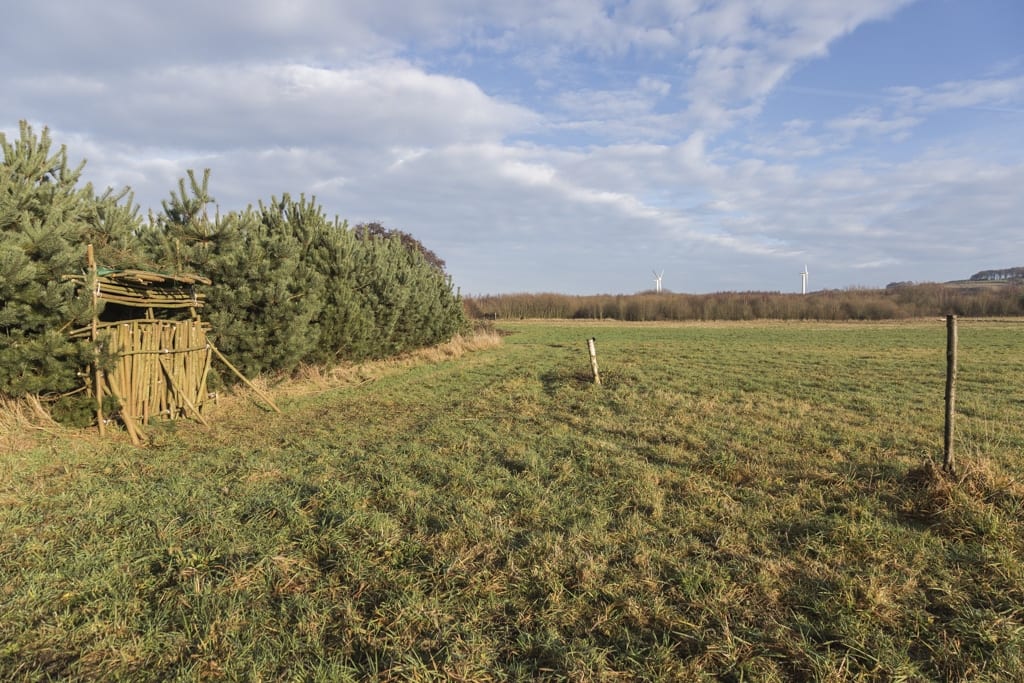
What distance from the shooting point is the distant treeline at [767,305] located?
47.9 metres

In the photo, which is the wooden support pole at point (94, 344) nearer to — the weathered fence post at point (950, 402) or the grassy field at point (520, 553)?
the grassy field at point (520, 553)

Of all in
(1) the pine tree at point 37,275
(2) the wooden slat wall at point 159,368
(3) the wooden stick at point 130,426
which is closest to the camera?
(1) the pine tree at point 37,275

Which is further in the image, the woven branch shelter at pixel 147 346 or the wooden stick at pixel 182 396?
the wooden stick at pixel 182 396

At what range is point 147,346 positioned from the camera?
7.42 meters

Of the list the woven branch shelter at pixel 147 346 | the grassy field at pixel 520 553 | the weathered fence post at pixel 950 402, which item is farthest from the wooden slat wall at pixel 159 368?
the weathered fence post at pixel 950 402

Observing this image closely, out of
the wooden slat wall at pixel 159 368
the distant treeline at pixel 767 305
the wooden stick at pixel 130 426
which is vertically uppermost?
the distant treeline at pixel 767 305

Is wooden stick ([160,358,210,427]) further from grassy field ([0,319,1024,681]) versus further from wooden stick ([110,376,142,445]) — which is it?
wooden stick ([110,376,142,445])

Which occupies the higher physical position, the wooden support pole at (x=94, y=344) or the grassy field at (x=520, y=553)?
the wooden support pole at (x=94, y=344)

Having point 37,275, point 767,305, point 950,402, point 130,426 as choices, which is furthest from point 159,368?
point 767,305

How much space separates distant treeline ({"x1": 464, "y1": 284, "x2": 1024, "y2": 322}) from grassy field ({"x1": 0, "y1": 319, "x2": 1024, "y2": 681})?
38.6 metres

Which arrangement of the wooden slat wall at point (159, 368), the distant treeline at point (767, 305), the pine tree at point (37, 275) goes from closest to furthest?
the pine tree at point (37, 275), the wooden slat wall at point (159, 368), the distant treeline at point (767, 305)

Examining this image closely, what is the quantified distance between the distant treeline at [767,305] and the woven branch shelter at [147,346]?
3597 cm

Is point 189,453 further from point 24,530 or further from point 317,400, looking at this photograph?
point 317,400

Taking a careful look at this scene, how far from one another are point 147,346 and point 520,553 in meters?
6.41
